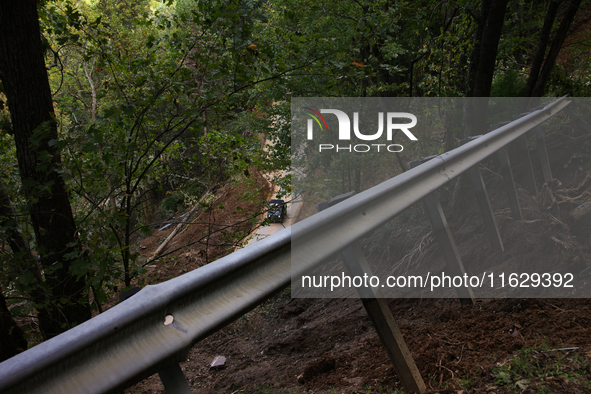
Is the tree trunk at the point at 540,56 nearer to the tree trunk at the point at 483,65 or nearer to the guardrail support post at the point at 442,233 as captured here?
the tree trunk at the point at 483,65

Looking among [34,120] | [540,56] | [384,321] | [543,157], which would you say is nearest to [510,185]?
[543,157]

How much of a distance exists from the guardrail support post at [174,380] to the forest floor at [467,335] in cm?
123

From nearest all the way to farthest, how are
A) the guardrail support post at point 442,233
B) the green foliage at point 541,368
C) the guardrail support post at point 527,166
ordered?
1. the green foliage at point 541,368
2. the guardrail support post at point 442,233
3. the guardrail support post at point 527,166

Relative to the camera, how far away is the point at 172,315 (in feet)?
3.13

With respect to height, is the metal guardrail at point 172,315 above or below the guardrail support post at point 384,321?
above

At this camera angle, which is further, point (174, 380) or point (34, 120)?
point (34, 120)

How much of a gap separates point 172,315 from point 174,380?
0.15m

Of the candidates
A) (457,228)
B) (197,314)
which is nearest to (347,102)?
(457,228)

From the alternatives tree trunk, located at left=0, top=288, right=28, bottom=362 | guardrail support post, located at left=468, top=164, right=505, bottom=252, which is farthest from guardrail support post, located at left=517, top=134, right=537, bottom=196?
tree trunk, located at left=0, top=288, right=28, bottom=362

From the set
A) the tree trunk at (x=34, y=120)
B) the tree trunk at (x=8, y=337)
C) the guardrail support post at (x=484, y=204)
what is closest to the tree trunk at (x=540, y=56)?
the guardrail support post at (x=484, y=204)

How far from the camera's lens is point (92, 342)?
0.79m

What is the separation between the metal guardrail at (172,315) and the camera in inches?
29.1

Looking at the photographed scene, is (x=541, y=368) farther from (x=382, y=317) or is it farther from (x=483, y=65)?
(x=483, y=65)

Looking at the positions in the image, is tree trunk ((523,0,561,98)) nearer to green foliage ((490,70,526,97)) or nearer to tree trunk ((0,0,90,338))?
green foliage ((490,70,526,97))
